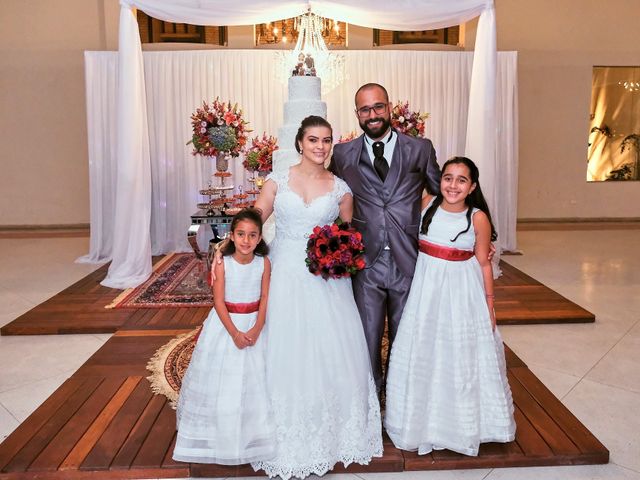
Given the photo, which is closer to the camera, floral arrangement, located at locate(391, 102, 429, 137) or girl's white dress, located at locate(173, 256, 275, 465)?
girl's white dress, located at locate(173, 256, 275, 465)

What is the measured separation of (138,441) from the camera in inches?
129

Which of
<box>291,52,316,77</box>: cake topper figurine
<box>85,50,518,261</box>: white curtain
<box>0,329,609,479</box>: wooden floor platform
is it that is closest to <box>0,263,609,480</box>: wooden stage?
<box>0,329,609,479</box>: wooden floor platform

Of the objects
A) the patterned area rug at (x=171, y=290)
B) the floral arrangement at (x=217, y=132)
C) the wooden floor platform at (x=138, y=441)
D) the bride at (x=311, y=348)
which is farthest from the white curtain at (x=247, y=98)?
the bride at (x=311, y=348)

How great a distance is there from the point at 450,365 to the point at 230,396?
115 cm

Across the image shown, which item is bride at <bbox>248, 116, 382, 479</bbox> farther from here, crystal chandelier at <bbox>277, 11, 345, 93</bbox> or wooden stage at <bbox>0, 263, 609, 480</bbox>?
crystal chandelier at <bbox>277, 11, 345, 93</bbox>

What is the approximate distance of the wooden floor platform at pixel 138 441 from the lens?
118 inches

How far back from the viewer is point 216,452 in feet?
9.58

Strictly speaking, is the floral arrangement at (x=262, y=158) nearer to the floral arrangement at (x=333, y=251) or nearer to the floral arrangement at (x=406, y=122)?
the floral arrangement at (x=406, y=122)

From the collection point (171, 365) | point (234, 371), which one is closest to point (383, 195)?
point (234, 371)

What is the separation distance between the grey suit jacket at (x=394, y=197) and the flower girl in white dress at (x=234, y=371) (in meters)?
0.62

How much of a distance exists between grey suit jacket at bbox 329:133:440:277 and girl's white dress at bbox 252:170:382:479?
0.20m

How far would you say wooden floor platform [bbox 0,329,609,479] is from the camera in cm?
301

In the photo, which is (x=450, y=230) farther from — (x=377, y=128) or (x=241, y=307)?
(x=241, y=307)

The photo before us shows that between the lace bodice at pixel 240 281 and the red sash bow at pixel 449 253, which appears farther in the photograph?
the red sash bow at pixel 449 253
